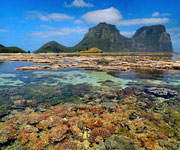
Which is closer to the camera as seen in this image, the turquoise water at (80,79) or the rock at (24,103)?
the rock at (24,103)

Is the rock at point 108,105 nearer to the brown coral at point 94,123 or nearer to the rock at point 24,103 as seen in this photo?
the brown coral at point 94,123

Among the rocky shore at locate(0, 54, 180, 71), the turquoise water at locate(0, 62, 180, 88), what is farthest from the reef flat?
the rocky shore at locate(0, 54, 180, 71)

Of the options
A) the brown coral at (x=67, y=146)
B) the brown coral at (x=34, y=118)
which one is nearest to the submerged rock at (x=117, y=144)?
the brown coral at (x=67, y=146)

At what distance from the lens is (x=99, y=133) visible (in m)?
7.52

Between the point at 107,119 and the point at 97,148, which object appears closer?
the point at 97,148

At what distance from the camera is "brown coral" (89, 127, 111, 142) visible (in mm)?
7216

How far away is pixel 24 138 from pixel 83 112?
458cm

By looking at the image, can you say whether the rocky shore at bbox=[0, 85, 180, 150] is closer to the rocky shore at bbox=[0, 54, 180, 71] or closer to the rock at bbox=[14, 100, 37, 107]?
the rock at bbox=[14, 100, 37, 107]

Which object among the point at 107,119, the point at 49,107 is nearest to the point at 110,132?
the point at 107,119

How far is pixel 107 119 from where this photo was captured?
9094mm

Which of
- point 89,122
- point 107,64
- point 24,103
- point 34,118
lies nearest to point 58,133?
point 89,122

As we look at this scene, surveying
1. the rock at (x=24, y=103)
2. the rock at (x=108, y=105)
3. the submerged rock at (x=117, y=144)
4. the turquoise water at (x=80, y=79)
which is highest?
the turquoise water at (x=80, y=79)

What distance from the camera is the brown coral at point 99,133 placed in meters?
7.22

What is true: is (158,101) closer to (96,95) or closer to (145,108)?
(145,108)
